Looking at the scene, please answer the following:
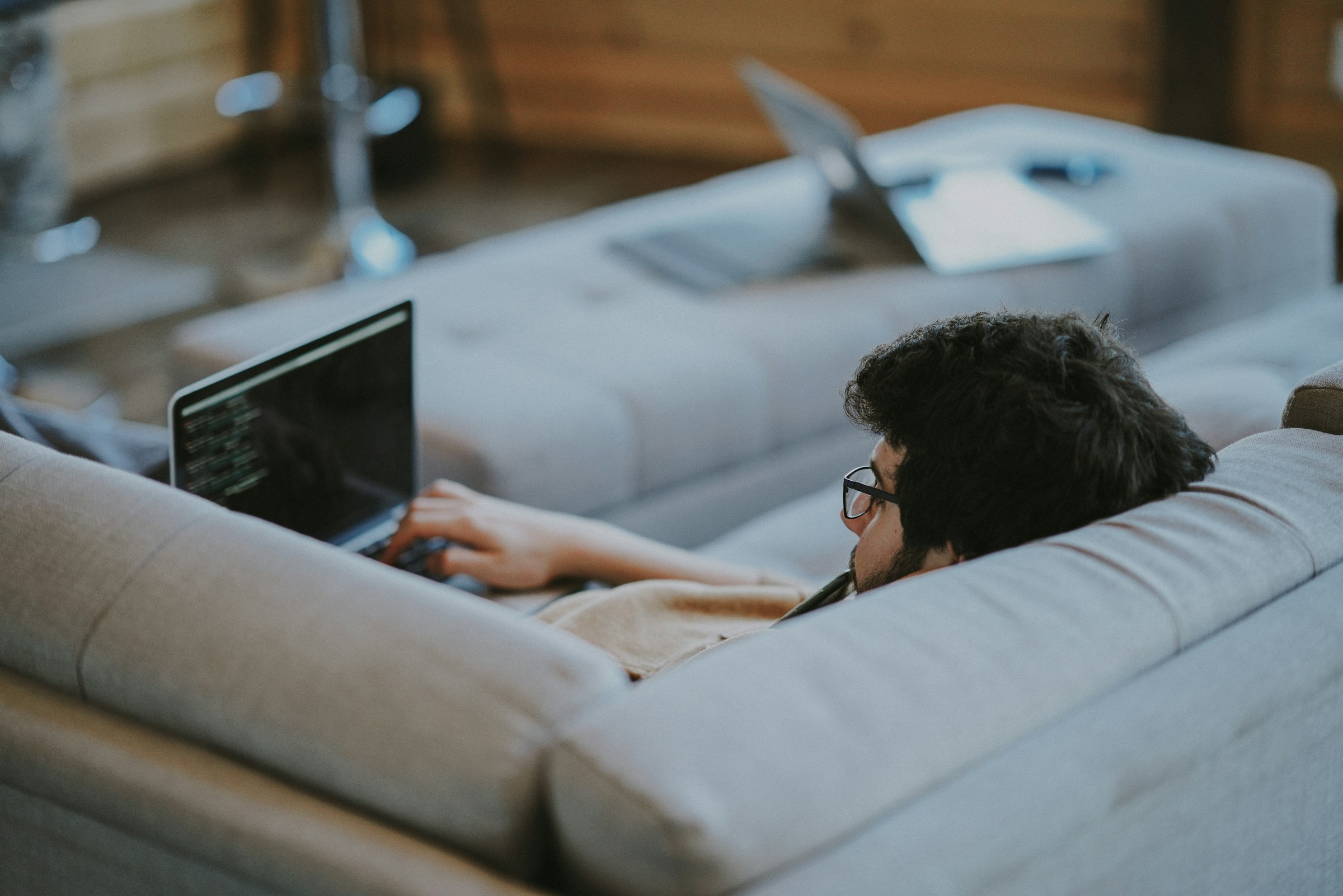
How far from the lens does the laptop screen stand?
1.39 metres

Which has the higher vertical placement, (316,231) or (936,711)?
(936,711)

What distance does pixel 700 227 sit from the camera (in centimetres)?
267

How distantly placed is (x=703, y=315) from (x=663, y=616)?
107 cm

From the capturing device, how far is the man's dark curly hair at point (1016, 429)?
1.00m

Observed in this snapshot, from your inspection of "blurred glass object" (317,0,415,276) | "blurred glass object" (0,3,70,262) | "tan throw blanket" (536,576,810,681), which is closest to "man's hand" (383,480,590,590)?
"tan throw blanket" (536,576,810,681)

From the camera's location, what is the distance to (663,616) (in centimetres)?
134

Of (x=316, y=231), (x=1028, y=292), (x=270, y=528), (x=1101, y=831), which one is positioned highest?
(x=270, y=528)

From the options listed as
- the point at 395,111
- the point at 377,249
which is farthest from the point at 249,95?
the point at 377,249

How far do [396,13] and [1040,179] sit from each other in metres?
3.20

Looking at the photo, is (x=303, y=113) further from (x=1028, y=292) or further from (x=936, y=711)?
(x=936, y=711)

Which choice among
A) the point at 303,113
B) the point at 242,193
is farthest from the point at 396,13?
the point at 242,193

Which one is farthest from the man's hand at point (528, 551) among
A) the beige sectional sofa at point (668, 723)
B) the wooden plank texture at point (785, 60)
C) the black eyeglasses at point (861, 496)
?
the wooden plank texture at point (785, 60)

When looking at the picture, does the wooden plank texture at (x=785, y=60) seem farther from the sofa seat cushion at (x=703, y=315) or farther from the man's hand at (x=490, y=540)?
the man's hand at (x=490, y=540)

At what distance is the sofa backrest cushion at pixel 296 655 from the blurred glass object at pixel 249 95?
321 centimetres
